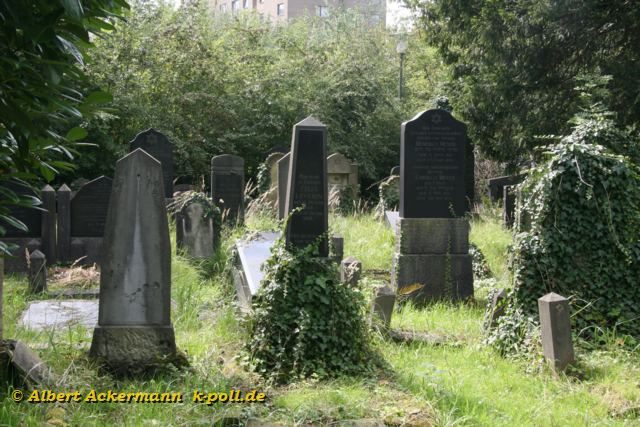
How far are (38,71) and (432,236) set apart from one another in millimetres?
6991

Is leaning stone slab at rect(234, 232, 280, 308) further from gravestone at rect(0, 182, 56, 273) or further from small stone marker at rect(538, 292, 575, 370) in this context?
gravestone at rect(0, 182, 56, 273)

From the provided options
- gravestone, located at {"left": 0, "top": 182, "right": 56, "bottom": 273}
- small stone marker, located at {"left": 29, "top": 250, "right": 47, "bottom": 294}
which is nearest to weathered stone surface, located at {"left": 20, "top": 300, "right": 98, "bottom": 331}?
small stone marker, located at {"left": 29, "top": 250, "right": 47, "bottom": 294}

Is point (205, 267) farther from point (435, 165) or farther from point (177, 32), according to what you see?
point (177, 32)

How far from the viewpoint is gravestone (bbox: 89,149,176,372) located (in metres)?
5.11

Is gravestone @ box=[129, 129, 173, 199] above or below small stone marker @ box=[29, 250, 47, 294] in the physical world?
above

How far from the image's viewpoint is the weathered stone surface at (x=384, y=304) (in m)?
6.65

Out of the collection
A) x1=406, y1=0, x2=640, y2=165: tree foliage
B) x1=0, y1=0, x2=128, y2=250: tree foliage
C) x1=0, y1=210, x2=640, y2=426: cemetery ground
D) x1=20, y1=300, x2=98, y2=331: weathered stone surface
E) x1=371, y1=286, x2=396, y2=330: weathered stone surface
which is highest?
x1=406, y1=0, x2=640, y2=165: tree foliage

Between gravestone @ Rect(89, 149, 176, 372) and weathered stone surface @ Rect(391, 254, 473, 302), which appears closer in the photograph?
gravestone @ Rect(89, 149, 176, 372)

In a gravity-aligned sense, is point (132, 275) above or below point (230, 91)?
below

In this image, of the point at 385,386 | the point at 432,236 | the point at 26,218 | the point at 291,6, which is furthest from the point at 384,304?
the point at 291,6

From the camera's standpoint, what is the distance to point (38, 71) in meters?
2.90

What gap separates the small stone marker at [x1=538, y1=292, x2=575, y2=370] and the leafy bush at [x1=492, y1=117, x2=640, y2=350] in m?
0.67

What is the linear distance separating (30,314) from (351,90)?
61.9ft

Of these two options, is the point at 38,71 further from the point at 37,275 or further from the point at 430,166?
the point at 430,166
